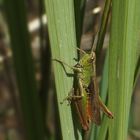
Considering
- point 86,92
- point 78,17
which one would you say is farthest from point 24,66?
point 78,17

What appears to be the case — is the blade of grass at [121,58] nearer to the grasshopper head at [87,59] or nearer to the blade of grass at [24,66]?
the grasshopper head at [87,59]

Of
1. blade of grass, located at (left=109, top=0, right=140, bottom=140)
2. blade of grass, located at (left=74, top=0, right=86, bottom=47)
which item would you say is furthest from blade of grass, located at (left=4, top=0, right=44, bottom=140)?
blade of grass, located at (left=109, top=0, right=140, bottom=140)

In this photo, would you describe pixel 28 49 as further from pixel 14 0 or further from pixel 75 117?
pixel 75 117

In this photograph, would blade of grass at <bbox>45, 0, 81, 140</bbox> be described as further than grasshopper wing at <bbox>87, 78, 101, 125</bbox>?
No

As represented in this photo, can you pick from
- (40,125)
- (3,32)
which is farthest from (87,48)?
(3,32)

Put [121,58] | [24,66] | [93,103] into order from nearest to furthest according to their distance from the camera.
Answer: [121,58] < [93,103] < [24,66]

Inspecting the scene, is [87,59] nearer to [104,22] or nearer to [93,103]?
[93,103]

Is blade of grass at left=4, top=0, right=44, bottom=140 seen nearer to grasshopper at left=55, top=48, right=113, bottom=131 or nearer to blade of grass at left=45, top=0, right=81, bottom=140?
grasshopper at left=55, top=48, right=113, bottom=131
